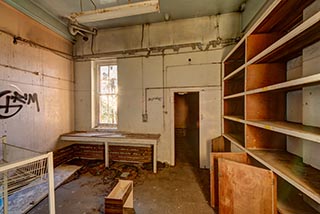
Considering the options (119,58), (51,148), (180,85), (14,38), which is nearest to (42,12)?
(14,38)

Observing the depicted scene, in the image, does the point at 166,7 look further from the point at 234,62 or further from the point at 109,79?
the point at 109,79

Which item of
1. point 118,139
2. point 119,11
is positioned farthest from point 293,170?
point 118,139

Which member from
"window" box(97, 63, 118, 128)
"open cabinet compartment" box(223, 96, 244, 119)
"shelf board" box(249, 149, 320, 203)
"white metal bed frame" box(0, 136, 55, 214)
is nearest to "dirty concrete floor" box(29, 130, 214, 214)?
"white metal bed frame" box(0, 136, 55, 214)

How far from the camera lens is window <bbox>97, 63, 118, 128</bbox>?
3984 mm

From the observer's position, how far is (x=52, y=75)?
334 centimetres

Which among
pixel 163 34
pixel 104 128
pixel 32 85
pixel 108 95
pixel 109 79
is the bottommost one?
Result: pixel 104 128

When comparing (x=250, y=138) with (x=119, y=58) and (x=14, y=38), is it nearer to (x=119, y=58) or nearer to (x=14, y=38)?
(x=119, y=58)

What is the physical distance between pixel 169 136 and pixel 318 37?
2.78 m

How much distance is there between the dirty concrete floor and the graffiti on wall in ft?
4.78

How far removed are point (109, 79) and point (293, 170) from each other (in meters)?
3.84

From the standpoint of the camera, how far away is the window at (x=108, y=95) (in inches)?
157

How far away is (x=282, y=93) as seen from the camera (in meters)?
1.77

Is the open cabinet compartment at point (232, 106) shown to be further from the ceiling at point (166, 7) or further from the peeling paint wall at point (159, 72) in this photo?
the ceiling at point (166, 7)

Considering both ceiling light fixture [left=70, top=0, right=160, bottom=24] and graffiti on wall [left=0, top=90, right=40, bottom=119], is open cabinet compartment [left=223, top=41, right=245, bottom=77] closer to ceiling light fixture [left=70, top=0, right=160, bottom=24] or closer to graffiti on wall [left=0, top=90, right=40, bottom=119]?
ceiling light fixture [left=70, top=0, right=160, bottom=24]
